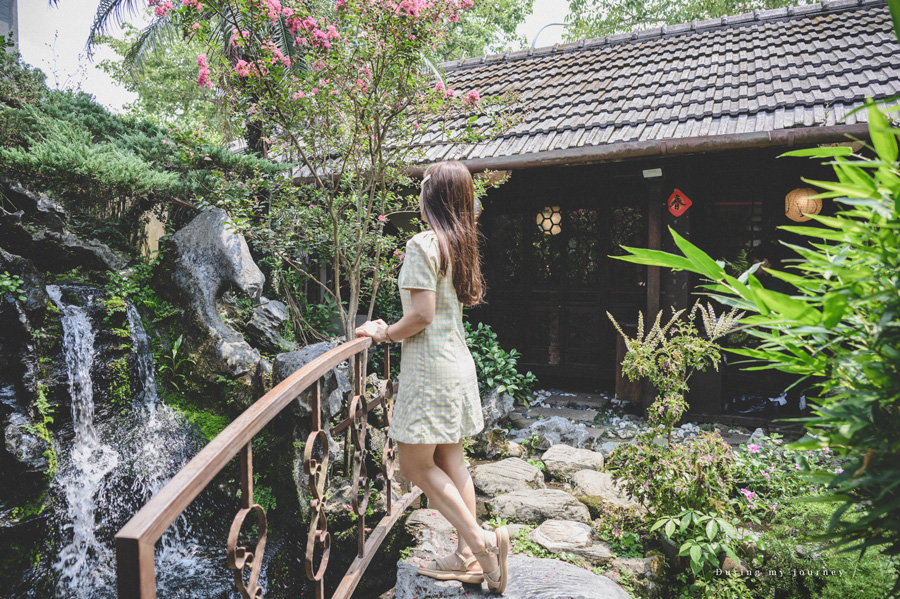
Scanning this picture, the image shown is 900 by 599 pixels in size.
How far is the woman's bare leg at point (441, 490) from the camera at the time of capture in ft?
7.01

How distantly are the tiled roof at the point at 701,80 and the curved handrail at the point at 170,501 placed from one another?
3884 millimetres

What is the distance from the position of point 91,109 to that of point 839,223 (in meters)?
7.54

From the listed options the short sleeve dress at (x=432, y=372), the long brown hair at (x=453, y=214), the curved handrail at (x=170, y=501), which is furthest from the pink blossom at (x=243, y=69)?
the curved handrail at (x=170, y=501)

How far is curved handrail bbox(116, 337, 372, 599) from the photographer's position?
33.6 inches

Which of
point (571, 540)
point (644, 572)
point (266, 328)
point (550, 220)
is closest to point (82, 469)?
point (266, 328)

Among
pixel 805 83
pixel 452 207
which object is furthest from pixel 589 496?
pixel 805 83

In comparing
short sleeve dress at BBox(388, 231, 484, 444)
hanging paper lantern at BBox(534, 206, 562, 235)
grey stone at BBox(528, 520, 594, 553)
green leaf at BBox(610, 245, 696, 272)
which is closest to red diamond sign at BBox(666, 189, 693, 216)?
hanging paper lantern at BBox(534, 206, 562, 235)

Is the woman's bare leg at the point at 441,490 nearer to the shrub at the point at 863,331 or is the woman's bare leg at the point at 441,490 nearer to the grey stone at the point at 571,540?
the grey stone at the point at 571,540

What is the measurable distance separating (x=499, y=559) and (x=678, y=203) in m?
4.92

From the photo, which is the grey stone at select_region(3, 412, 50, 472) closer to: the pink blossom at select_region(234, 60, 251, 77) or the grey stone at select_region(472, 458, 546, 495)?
the pink blossom at select_region(234, 60, 251, 77)

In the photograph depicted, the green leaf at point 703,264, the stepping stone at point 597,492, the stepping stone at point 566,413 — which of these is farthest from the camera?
the stepping stone at point 566,413

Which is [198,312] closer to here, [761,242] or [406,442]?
[406,442]

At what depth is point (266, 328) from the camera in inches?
221

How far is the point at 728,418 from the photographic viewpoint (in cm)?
580
